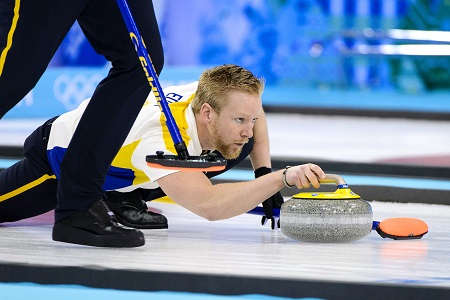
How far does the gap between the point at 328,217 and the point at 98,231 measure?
654mm

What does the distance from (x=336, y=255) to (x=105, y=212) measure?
0.64 metres

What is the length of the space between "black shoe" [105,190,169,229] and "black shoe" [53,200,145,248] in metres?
0.49

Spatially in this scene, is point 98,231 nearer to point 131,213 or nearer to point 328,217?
point 131,213

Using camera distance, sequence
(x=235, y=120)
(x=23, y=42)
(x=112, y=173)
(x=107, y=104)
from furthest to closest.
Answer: (x=112, y=173) < (x=235, y=120) < (x=107, y=104) < (x=23, y=42)

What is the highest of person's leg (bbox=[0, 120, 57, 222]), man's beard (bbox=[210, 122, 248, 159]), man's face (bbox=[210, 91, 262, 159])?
man's face (bbox=[210, 91, 262, 159])

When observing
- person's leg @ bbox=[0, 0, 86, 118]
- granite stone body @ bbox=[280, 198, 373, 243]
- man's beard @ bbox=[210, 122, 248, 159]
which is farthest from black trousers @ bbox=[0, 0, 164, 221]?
granite stone body @ bbox=[280, 198, 373, 243]

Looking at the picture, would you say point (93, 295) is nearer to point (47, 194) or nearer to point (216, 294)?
point (216, 294)

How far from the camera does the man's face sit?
3000 millimetres

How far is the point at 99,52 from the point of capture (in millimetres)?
2676

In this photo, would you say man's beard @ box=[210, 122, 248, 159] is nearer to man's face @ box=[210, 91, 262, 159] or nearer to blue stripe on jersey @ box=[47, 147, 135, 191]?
man's face @ box=[210, 91, 262, 159]

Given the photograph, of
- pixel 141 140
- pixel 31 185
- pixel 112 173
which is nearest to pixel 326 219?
pixel 141 140

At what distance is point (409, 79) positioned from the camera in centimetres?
1185

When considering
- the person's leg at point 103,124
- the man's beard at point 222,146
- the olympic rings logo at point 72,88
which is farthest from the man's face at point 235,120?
the olympic rings logo at point 72,88

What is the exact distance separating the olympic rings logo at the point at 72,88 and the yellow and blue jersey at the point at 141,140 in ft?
15.8
